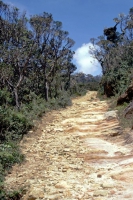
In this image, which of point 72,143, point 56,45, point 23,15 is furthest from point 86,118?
point 56,45

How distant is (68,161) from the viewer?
648 cm

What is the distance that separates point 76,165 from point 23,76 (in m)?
10.4

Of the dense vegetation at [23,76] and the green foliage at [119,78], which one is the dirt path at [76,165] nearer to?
the dense vegetation at [23,76]

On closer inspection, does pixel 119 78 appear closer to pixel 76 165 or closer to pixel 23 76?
pixel 23 76

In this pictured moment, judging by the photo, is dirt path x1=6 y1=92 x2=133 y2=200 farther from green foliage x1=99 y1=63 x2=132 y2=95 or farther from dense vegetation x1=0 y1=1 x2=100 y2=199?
green foliage x1=99 y1=63 x2=132 y2=95

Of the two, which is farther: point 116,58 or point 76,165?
point 116,58

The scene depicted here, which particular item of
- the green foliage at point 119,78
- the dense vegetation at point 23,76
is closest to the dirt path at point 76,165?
the dense vegetation at point 23,76

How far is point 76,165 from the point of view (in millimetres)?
6137

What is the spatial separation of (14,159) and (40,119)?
16.7 feet

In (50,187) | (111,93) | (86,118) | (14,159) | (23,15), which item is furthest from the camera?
(111,93)

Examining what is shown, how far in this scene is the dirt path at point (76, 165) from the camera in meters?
4.64

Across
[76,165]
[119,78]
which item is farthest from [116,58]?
[76,165]

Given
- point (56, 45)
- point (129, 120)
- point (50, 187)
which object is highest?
point (56, 45)

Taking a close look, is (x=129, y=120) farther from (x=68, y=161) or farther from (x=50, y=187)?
(x=50, y=187)
